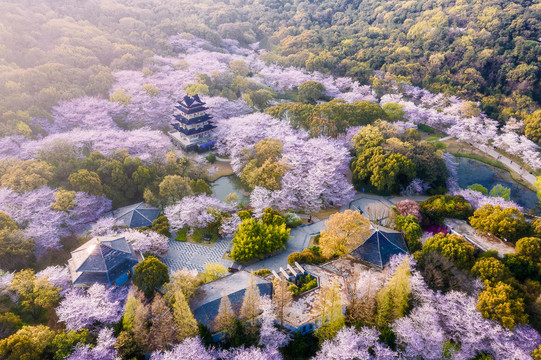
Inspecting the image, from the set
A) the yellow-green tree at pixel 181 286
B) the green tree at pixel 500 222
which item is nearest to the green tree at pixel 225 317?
the yellow-green tree at pixel 181 286

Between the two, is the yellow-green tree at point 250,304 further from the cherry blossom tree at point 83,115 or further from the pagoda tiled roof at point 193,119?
the cherry blossom tree at point 83,115

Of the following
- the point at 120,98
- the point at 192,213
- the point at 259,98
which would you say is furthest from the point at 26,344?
the point at 259,98

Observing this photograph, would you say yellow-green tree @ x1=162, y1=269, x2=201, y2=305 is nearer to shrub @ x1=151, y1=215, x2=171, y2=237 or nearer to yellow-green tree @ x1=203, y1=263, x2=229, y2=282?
yellow-green tree @ x1=203, y1=263, x2=229, y2=282

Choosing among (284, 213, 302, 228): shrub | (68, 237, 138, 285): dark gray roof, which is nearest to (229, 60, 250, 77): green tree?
(284, 213, 302, 228): shrub

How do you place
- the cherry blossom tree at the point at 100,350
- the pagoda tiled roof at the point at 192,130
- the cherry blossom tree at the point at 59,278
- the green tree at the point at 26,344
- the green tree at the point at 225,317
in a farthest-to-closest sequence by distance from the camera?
the pagoda tiled roof at the point at 192,130 < the cherry blossom tree at the point at 59,278 < the green tree at the point at 225,317 < the cherry blossom tree at the point at 100,350 < the green tree at the point at 26,344

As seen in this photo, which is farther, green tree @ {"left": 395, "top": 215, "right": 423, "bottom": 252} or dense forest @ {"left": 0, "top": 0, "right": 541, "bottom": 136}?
dense forest @ {"left": 0, "top": 0, "right": 541, "bottom": 136}

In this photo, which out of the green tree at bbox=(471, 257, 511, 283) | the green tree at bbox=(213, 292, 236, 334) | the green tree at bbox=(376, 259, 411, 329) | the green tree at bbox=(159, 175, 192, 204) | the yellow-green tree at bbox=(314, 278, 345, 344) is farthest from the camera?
the green tree at bbox=(159, 175, 192, 204)
